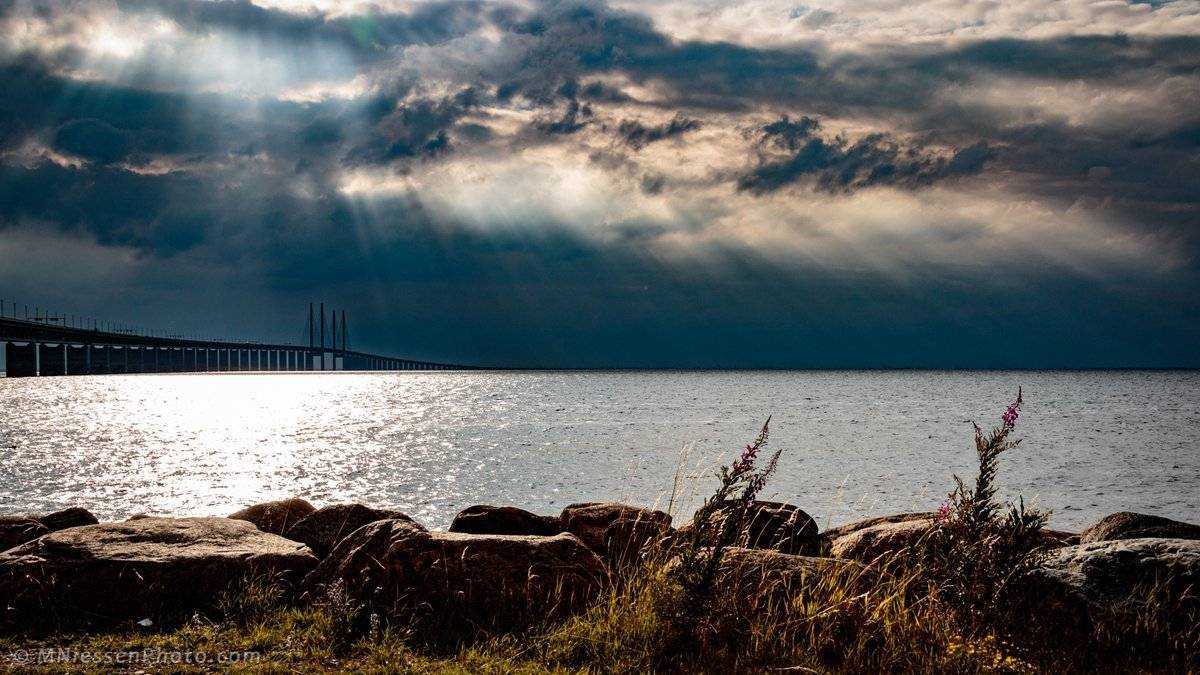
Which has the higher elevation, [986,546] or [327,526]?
[986,546]

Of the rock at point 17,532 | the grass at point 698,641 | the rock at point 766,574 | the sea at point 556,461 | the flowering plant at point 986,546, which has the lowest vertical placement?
the sea at point 556,461

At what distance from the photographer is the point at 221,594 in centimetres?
940

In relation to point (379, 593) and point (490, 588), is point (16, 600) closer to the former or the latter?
point (379, 593)

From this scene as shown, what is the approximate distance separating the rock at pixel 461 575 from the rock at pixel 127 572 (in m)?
0.81

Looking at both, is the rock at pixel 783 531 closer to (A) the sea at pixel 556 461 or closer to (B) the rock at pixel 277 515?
(A) the sea at pixel 556 461

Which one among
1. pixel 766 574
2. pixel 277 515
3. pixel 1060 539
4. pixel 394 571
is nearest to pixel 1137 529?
pixel 1060 539

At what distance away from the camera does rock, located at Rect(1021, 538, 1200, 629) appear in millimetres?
8664

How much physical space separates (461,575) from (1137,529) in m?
8.57

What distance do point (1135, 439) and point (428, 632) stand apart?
67780mm

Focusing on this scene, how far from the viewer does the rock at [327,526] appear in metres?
12.2

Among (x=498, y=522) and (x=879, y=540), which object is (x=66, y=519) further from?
(x=879, y=540)

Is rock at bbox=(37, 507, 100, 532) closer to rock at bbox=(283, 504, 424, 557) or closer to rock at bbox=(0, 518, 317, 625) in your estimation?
rock at bbox=(283, 504, 424, 557)

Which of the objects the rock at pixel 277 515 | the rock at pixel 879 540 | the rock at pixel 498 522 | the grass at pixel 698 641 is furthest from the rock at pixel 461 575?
the rock at pixel 277 515

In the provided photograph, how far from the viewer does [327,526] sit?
1243 cm
